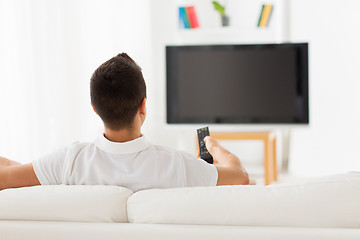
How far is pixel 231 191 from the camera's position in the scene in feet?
2.93

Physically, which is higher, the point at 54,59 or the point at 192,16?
the point at 192,16

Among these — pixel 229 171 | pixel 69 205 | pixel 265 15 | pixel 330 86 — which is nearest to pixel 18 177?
pixel 69 205

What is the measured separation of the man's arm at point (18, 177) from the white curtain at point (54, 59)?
6.19 feet

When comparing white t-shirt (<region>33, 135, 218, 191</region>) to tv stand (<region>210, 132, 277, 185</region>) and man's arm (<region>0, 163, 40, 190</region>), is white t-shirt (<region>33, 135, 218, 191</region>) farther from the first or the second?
tv stand (<region>210, 132, 277, 185</region>)

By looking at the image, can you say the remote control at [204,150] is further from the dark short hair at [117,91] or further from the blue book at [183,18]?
the blue book at [183,18]

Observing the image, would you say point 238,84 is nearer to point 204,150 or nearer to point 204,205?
point 204,150

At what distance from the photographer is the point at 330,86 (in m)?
3.64

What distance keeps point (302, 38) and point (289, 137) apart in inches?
39.9

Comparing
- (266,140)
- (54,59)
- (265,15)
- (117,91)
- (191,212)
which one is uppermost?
(265,15)

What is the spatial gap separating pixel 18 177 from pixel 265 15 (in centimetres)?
338

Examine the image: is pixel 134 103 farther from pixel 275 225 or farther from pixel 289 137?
pixel 289 137

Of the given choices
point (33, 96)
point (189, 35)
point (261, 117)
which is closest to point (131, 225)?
point (33, 96)

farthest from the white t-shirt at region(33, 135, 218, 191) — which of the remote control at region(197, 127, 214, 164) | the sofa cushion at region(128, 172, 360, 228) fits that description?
the remote control at region(197, 127, 214, 164)

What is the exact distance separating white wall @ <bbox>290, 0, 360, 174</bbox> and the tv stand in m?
0.46
